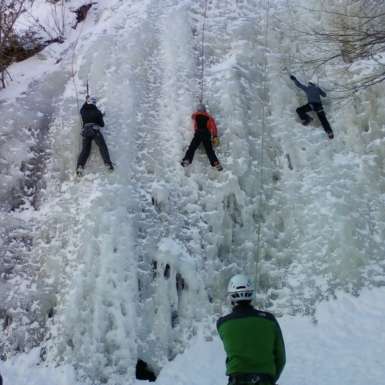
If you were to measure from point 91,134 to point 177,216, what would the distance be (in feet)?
7.15

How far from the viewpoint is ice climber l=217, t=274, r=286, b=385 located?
4.02 metres

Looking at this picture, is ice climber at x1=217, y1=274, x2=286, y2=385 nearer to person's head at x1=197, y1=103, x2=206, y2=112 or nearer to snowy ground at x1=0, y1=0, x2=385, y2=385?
snowy ground at x1=0, y1=0, x2=385, y2=385

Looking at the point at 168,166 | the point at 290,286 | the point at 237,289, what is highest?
the point at 237,289

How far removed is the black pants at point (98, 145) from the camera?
9.10 metres

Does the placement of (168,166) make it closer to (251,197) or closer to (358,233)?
(251,197)

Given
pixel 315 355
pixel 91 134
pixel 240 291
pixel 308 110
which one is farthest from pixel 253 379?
pixel 308 110

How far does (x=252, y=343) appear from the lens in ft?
13.4

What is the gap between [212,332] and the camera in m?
7.99

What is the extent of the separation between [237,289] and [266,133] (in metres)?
6.23

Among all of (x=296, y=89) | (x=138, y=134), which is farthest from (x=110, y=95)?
(x=296, y=89)

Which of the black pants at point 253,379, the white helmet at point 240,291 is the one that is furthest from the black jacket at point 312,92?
the black pants at point 253,379

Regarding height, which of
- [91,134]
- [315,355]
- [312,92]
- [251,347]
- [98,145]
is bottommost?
[315,355]

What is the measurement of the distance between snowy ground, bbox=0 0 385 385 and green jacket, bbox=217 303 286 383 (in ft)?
11.3

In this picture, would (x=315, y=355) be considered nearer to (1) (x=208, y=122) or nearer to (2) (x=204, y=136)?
(2) (x=204, y=136)
